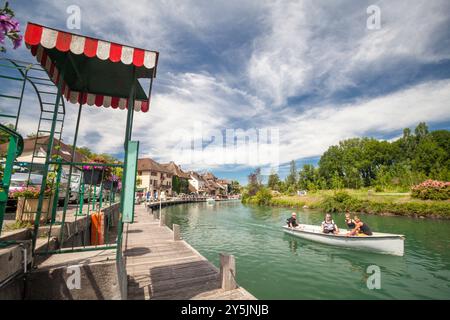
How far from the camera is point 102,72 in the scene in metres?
4.27

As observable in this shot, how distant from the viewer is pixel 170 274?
617cm

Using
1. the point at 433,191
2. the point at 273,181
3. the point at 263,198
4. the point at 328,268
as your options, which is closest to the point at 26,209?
the point at 328,268

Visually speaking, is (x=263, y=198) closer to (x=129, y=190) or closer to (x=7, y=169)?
(x=129, y=190)

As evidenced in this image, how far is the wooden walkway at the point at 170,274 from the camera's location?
5.00 m

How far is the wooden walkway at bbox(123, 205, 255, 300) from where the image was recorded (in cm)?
500

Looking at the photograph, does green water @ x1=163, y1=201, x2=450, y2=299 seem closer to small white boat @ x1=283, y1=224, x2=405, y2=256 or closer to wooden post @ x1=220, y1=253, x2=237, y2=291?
small white boat @ x1=283, y1=224, x2=405, y2=256

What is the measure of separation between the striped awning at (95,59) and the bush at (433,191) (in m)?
39.9

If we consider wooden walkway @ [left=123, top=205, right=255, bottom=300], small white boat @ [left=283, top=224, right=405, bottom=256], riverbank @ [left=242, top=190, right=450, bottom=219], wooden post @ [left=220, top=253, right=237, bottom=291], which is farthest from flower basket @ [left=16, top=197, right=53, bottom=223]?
riverbank @ [left=242, top=190, right=450, bottom=219]

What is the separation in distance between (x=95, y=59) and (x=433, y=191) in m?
41.8

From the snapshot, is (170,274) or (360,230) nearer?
(170,274)

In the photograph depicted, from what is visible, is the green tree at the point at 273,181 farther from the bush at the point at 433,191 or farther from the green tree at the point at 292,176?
the bush at the point at 433,191

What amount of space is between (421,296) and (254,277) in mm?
5800

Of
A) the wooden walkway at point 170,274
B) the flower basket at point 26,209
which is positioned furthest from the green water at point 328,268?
the flower basket at point 26,209
